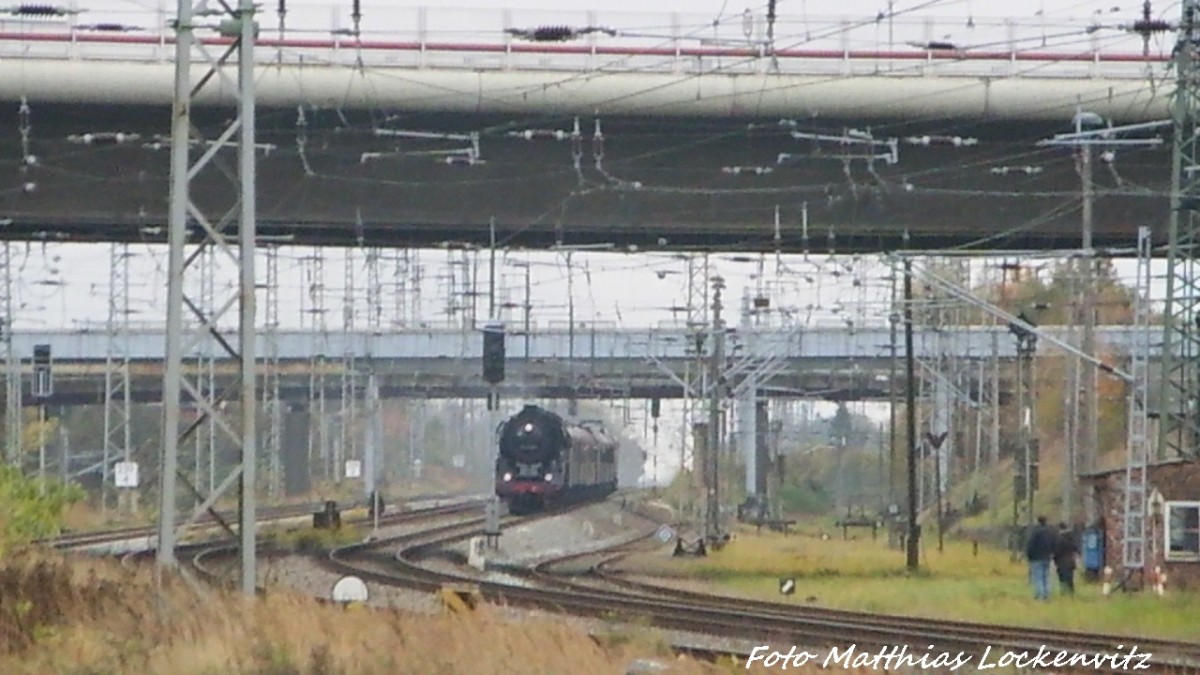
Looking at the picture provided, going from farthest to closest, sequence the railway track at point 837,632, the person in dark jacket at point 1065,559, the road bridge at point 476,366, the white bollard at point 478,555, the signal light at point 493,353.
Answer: the road bridge at point 476,366 → the white bollard at point 478,555 → the signal light at point 493,353 → the person in dark jacket at point 1065,559 → the railway track at point 837,632

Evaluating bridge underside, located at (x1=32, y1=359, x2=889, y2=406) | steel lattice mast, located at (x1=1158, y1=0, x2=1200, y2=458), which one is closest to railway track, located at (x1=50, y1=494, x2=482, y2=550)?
bridge underside, located at (x1=32, y1=359, x2=889, y2=406)

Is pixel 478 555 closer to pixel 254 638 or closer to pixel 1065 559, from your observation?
pixel 1065 559

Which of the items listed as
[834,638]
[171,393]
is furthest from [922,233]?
[171,393]

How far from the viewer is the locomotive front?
222 feet

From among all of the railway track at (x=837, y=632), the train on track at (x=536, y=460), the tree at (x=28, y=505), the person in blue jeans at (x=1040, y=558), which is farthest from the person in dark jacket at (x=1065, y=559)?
the train on track at (x=536, y=460)

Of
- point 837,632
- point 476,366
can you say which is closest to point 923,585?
point 837,632

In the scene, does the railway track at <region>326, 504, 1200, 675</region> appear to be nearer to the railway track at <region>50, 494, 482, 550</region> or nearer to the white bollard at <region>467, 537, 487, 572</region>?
the white bollard at <region>467, 537, 487, 572</region>

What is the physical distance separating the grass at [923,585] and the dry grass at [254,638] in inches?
409

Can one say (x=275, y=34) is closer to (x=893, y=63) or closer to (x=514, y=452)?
(x=893, y=63)

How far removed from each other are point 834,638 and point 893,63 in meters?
18.3

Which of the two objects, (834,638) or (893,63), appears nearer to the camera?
(834,638)

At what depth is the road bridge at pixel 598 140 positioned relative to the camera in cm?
3941

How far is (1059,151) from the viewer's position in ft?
143

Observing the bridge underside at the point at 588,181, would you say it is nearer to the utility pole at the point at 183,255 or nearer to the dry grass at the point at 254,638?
the utility pole at the point at 183,255
